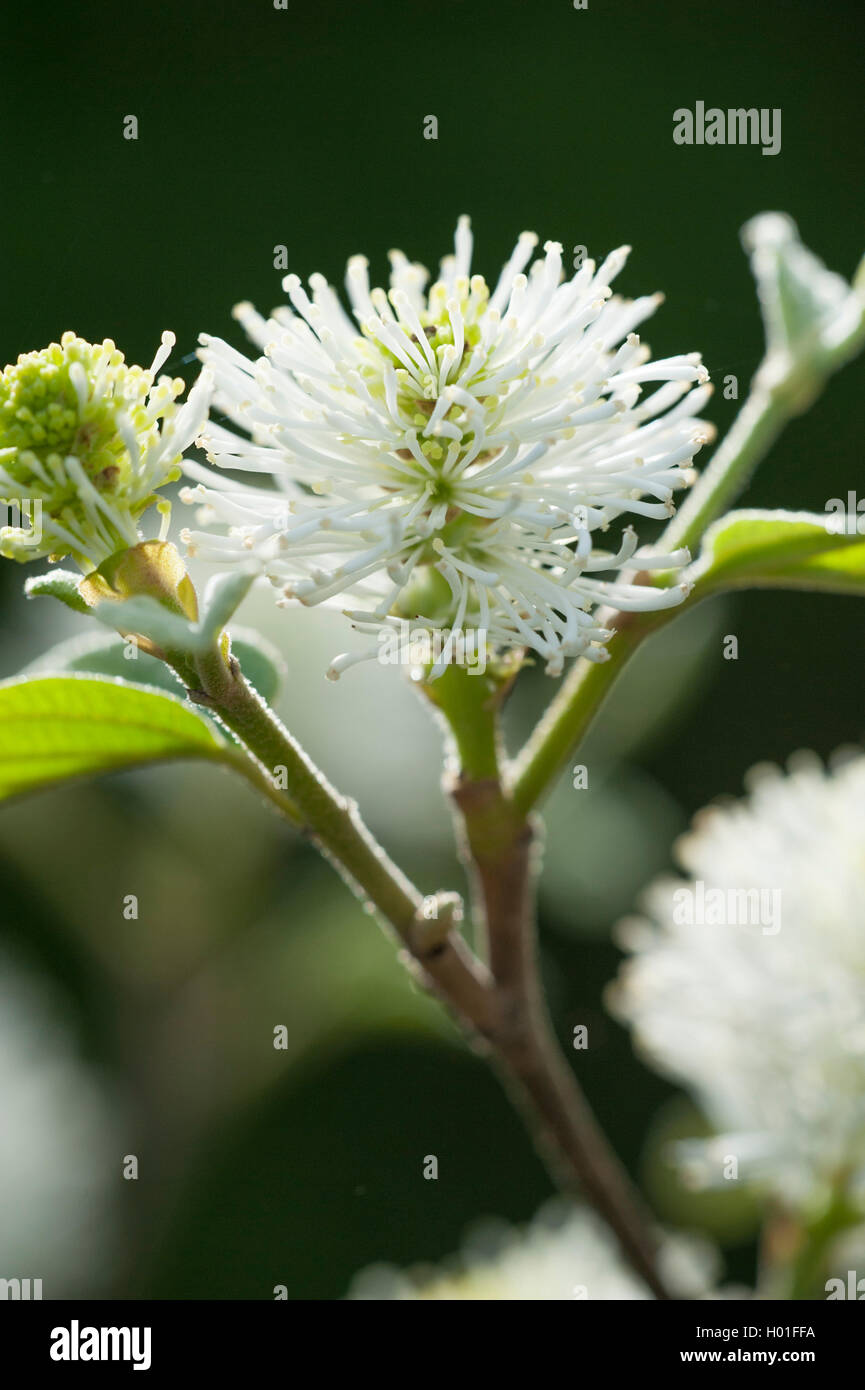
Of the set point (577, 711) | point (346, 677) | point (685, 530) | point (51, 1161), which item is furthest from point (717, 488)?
point (51, 1161)

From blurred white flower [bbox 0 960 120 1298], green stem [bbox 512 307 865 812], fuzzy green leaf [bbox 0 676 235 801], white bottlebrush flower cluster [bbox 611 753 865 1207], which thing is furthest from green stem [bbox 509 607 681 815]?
blurred white flower [bbox 0 960 120 1298]

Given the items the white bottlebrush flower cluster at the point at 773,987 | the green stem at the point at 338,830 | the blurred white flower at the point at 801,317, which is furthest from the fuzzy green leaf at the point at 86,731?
the white bottlebrush flower cluster at the point at 773,987

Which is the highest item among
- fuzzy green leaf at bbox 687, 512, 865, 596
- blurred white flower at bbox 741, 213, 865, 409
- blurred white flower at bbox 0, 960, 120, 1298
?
blurred white flower at bbox 741, 213, 865, 409

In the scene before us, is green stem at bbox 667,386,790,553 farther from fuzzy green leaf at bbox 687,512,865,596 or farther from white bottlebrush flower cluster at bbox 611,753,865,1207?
white bottlebrush flower cluster at bbox 611,753,865,1207

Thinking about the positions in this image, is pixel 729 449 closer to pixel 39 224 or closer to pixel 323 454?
pixel 323 454

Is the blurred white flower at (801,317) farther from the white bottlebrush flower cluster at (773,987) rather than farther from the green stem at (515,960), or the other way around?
the white bottlebrush flower cluster at (773,987)
